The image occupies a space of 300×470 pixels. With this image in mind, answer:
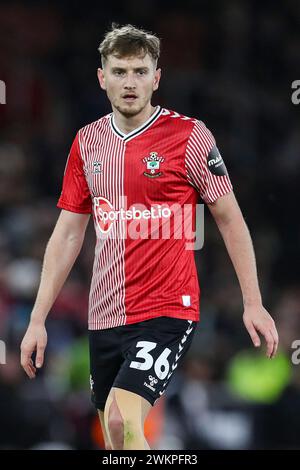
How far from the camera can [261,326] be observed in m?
5.49

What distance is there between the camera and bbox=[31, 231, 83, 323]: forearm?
5.83 m

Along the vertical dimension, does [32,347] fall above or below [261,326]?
below

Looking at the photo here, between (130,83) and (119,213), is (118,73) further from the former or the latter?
(119,213)

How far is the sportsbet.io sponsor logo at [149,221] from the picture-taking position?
5.57 m

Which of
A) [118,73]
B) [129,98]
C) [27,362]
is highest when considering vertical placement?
[118,73]

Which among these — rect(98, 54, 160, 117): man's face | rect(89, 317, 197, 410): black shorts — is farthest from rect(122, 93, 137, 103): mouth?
rect(89, 317, 197, 410): black shorts

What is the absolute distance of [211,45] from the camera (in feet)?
44.9

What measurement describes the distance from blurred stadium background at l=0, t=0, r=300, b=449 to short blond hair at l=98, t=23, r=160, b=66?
423 cm

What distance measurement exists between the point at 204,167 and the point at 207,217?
6.50 metres

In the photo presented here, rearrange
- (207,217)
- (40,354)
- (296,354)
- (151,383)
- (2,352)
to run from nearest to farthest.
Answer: (151,383), (40,354), (2,352), (296,354), (207,217)

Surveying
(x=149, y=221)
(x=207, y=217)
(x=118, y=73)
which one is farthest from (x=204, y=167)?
(x=207, y=217)

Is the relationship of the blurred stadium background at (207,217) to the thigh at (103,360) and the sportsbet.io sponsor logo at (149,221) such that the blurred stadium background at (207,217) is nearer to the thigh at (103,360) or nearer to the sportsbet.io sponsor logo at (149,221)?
the thigh at (103,360)

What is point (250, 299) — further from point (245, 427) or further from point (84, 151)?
point (245, 427)

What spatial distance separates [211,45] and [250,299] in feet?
28.0
